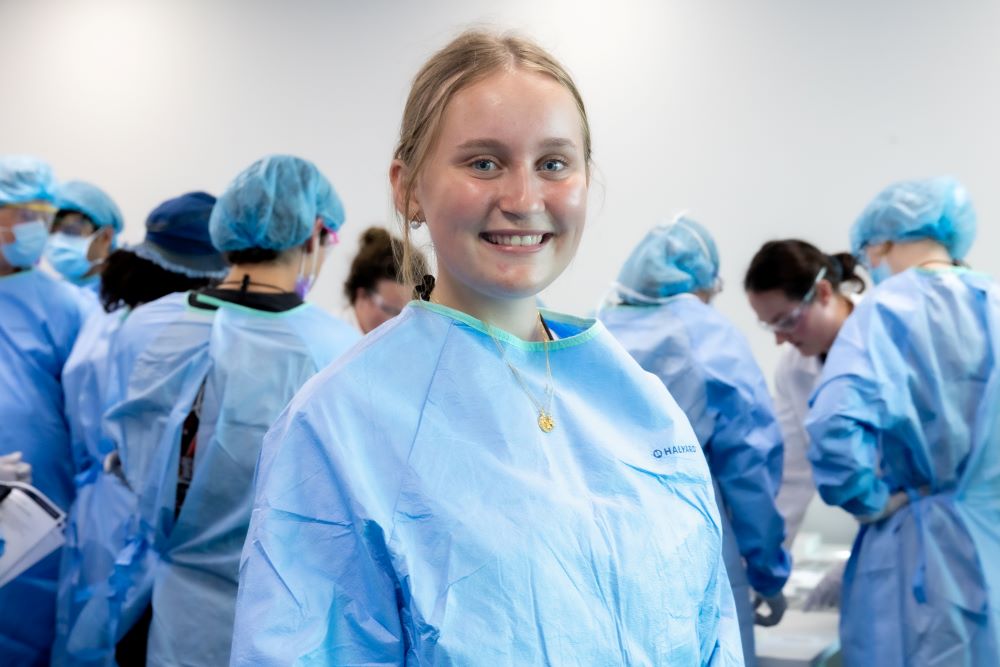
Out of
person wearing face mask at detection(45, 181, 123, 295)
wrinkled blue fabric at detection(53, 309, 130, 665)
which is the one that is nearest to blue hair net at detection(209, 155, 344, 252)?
wrinkled blue fabric at detection(53, 309, 130, 665)

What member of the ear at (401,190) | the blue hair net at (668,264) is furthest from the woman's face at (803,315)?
the ear at (401,190)

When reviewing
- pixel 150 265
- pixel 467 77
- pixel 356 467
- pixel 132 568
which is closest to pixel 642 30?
pixel 150 265

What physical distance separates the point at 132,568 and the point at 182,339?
17.1 inches

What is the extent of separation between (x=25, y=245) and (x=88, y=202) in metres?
0.97

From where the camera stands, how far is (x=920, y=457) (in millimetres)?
2088

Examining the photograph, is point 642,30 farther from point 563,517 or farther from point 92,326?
point 563,517

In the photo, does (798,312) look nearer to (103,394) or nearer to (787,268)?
(787,268)

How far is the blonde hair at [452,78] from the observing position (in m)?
0.99

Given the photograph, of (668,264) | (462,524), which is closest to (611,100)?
(668,264)

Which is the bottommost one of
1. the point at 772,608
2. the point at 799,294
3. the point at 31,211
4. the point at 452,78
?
the point at 772,608

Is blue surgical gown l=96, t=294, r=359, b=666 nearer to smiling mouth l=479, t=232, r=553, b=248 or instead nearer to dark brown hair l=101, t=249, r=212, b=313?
dark brown hair l=101, t=249, r=212, b=313

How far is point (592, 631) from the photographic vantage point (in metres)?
0.89

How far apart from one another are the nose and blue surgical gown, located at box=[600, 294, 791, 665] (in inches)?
55.5

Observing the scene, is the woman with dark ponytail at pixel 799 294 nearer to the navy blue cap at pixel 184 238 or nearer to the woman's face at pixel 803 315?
the woman's face at pixel 803 315
